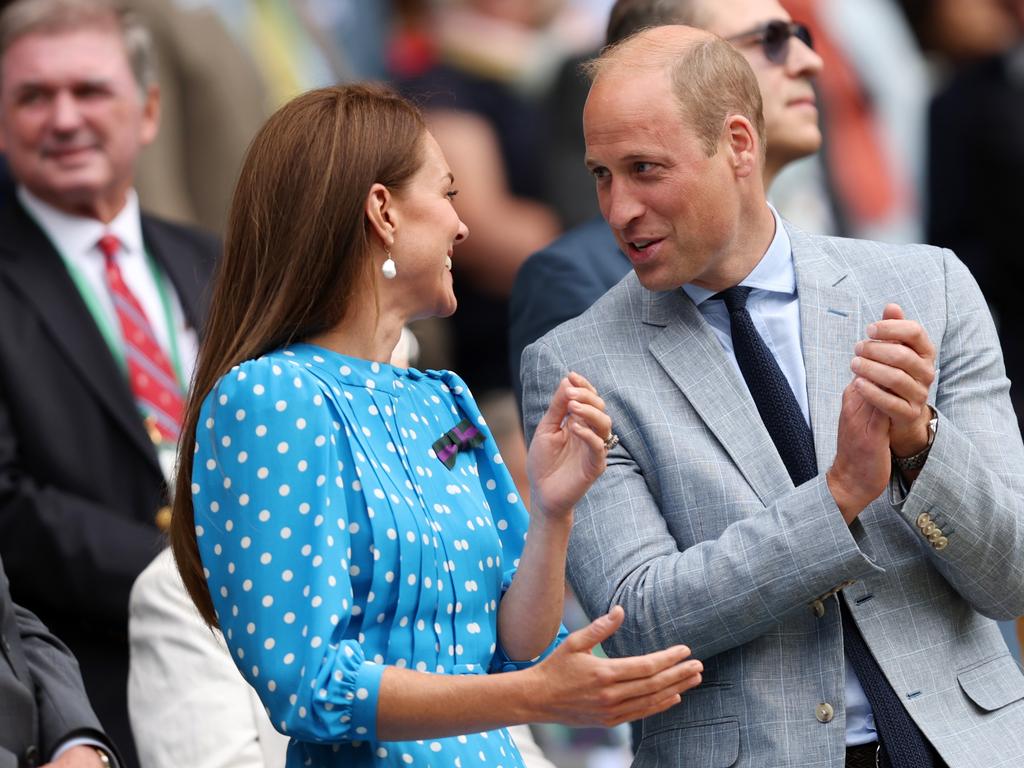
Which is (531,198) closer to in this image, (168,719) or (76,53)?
(76,53)

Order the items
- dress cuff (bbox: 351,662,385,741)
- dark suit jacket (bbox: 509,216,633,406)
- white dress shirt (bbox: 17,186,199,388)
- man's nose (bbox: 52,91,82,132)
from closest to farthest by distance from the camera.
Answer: dress cuff (bbox: 351,662,385,741), dark suit jacket (bbox: 509,216,633,406), white dress shirt (bbox: 17,186,199,388), man's nose (bbox: 52,91,82,132)

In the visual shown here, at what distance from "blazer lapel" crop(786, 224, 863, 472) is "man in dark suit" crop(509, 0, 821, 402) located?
0.79m

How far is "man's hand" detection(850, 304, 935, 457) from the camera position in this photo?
3.11m

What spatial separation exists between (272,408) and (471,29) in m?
4.51

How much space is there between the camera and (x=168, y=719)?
13.3 feet

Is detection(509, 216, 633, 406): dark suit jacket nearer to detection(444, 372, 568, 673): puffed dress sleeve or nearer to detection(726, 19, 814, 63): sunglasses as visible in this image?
detection(726, 19, 814, 63): sunglasses

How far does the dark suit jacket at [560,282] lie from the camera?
4.30 metres

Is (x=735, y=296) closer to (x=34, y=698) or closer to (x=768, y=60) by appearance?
(x=768, y=60)

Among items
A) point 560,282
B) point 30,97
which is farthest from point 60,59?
point 560,282

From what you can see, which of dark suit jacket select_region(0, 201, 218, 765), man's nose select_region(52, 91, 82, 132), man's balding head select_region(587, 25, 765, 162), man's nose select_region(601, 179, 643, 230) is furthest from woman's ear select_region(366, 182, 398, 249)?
man's nose select_region(52, 91, 82, 132)

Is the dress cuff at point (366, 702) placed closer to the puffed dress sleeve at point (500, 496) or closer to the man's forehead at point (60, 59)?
the puffed dress sleeve at point (500, 496)

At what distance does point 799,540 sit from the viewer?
319 centimetres

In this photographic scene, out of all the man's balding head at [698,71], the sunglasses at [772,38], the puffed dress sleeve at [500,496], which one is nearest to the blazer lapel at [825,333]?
the man's balding head at [698,71]

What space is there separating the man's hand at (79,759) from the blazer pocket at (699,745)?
98 centimetres
